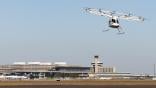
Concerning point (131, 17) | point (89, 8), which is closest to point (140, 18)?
point (131, 17)

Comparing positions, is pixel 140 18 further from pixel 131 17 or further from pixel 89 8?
pixel 89 8

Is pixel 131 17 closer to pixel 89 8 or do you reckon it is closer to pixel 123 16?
pixel 123 16

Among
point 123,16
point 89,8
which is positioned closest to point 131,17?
point 123,16

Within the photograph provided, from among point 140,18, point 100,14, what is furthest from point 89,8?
point 140,18
